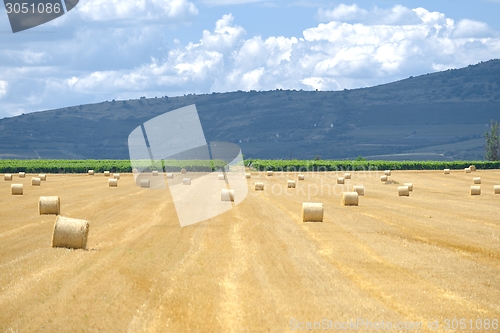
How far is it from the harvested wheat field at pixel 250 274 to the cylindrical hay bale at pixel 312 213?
52cm

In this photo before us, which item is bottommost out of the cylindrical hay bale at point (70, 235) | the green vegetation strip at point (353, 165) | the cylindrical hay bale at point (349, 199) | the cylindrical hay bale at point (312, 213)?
the green vegetation strip at point (353, 165)

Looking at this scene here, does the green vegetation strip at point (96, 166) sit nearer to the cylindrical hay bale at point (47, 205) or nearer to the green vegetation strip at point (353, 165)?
the green vegetation strip at point (353, 165)

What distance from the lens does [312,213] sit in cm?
2534

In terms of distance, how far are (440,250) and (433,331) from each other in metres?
8.33

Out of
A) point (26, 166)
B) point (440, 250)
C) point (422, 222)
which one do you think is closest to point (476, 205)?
point (422, 222)

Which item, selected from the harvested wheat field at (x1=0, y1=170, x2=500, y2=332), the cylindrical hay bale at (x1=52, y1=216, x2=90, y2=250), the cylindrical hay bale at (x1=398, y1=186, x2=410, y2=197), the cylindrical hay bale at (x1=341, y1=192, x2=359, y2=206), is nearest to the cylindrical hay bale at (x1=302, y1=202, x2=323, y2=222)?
the harvested wheat field at (x1=0, y1=170, x2=500, y2=332)

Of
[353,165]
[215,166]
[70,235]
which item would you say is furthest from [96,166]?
[70,235]

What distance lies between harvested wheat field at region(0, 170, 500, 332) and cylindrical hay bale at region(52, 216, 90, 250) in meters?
0.33

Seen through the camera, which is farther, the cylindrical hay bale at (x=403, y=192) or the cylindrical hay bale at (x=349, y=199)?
the cylindrical hay bale at (x=403, y=192)

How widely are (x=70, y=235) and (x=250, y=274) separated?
5146 mm

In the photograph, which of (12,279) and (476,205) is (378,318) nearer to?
(12,279)

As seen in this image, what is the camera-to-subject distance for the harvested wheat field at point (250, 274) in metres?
11.5

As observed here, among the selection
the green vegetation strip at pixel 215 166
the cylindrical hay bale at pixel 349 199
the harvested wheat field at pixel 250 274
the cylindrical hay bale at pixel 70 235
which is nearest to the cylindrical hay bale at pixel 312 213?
the harvested wheat field at pixel 250 274

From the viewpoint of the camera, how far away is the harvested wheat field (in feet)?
37.7
